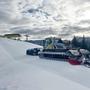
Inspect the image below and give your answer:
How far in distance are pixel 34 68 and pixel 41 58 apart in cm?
90

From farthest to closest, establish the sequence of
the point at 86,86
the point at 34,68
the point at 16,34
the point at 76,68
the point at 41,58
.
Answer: the point at 16,34 → the point at 41,58 → the point at 34,68 → the point at 76,68 → the point at 86,86

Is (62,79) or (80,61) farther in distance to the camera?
(80,61)

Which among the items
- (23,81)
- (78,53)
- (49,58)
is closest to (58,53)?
(49,58)

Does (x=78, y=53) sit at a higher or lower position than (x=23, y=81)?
higher

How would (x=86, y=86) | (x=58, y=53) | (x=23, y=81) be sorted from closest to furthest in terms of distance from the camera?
(x=86, y=86)
(x=23, y=81)
(x=58, y=53)

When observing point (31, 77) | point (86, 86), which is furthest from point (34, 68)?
point (86, 86)

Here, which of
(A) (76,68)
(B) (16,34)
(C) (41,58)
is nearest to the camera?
(A) (76,68)

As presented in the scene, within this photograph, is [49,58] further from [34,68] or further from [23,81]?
[23,81]

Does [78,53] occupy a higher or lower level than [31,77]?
higher

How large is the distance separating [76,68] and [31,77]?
50cm

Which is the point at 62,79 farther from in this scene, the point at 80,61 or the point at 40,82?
the point at 80,61

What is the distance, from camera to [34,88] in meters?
2.19

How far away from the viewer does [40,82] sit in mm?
2340

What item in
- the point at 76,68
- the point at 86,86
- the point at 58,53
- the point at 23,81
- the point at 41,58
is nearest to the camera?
the point at 86,86
